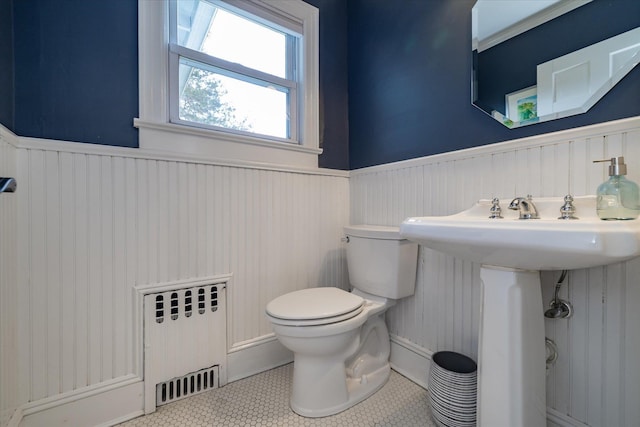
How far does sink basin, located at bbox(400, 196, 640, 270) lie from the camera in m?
0.53

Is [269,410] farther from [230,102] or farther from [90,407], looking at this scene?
[230,102]

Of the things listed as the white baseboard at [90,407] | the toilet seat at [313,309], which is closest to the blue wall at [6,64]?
the white baseboard at [90,407]

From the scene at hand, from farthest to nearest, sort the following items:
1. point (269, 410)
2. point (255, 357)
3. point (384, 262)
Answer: point (255, 357)
point (384, 262)
point (269, 410)

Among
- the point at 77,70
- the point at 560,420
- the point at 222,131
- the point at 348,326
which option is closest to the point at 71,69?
the point at 77,70

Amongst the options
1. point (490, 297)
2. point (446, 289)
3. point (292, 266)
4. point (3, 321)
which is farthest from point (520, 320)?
point (3, 321)

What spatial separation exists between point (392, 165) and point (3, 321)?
5.40 ft

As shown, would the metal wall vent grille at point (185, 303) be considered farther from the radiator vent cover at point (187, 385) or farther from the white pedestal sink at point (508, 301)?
the white pedestal sink at point (508, 301)

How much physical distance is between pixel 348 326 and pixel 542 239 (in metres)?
0.74

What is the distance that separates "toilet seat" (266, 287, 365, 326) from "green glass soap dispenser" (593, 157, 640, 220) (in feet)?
2.79

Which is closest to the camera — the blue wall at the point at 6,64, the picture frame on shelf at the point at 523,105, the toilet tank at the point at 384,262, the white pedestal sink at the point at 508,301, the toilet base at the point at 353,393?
the white pedestal sink at the point at 508,301

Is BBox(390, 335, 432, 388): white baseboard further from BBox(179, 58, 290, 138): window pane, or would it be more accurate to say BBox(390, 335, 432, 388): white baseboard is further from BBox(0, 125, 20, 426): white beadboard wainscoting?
BBox(0, 125, 20, 426): white beadboard wainscoting

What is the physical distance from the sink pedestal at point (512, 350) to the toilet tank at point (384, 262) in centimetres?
47

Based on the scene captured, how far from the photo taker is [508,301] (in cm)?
80

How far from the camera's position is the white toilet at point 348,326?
3.56 ft
